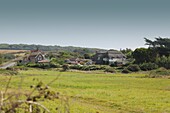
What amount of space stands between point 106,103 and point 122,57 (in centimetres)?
8898

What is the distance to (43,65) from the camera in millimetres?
95375

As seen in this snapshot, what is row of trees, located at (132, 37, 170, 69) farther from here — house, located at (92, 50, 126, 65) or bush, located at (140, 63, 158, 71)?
house, located at (92, 50, 126, 65)

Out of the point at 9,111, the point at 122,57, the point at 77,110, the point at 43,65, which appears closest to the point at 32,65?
the point at 43,65

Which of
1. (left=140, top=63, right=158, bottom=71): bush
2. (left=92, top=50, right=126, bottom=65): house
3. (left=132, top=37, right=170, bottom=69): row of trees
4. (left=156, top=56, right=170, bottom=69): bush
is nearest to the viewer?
(left=156, top=56, right=170, bottom=69): bush

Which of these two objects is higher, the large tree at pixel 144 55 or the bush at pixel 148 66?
the large tree at pixel 144 55

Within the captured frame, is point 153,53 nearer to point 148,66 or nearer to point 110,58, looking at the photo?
point 148,66

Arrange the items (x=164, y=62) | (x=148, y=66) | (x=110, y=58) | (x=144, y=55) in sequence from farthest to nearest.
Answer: (x=110, y=58), (x=144, y=55), (x=148, y=66), (x=164, y=62)

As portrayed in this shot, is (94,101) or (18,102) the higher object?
(18,102)

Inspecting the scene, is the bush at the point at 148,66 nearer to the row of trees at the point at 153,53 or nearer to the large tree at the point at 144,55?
the row of trees at the point at 153,53

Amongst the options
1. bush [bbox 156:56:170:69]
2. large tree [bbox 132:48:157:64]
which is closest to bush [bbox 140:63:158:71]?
bush [bbox 156:56:170:69]

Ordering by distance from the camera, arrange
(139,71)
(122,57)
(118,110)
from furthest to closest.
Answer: (122,57), (139,71), (118,110)

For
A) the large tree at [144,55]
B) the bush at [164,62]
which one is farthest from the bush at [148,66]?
the large tree at [144,55]

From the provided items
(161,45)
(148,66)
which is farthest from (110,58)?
(148,66)

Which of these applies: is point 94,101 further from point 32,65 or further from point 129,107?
point 32,65
